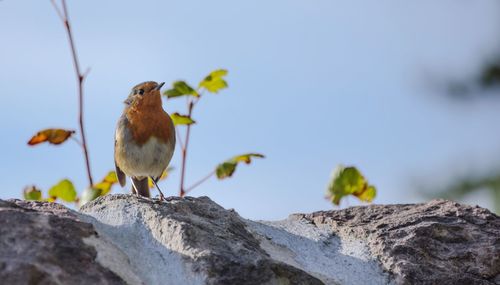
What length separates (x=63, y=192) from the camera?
343cm

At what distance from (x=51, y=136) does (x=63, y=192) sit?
234 mm

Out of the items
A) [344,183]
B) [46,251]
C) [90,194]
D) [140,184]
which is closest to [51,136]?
[90,194]

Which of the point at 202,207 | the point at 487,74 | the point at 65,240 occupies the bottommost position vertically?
the point at 65,240

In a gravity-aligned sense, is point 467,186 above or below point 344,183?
above

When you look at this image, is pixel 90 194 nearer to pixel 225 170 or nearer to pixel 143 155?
pixel 225 170

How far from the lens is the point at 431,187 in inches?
365

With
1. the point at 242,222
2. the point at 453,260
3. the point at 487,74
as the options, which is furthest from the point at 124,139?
the point at 487,74

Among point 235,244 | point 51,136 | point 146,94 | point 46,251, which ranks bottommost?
point 46,251

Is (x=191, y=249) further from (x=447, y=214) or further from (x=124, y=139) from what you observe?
(x=124, y=139)

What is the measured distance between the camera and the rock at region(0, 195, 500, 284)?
211 centimetres

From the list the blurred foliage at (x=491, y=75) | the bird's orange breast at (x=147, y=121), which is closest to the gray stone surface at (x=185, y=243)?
the bird's orange breast at (x=147, y=121)

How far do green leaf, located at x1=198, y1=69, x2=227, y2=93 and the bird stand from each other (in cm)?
134

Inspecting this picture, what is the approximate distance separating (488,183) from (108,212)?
7364 millimetres

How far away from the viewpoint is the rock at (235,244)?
6.91ft
